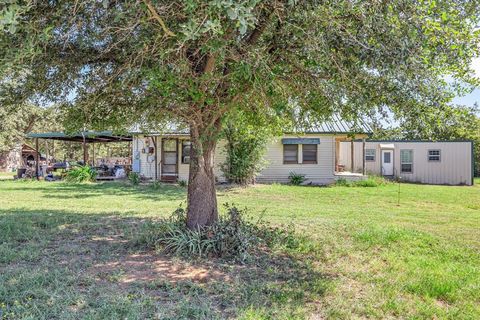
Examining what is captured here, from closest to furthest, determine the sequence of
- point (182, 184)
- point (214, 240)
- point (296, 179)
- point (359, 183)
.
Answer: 1. point (214, 240)
2. point (182, 184)
3. point (359, 183)
4. point (296, 179)

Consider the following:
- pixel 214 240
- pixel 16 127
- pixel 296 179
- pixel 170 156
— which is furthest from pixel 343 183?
pixel 16 127

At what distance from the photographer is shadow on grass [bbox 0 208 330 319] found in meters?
3.49

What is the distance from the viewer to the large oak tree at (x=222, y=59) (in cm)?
366

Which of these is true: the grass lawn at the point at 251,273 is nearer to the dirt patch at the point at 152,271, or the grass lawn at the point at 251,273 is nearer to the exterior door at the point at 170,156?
the dirt patch at the point at 152,271

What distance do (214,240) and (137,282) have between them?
4.64 ft

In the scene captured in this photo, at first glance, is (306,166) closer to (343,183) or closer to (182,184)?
(343,183)

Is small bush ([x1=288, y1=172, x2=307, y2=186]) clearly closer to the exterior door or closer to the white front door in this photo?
the exterior door

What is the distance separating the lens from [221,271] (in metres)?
4.69

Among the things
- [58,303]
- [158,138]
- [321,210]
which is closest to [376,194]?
[321,210]

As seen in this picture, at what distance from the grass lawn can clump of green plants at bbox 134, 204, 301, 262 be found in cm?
24

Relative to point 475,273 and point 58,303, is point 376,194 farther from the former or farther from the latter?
point 58,303

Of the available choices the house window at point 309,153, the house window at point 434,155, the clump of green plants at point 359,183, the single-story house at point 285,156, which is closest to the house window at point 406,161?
the house window at point 434,155

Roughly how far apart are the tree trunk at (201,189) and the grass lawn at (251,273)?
84 centimetres

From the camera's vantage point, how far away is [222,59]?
4043 millimetres
